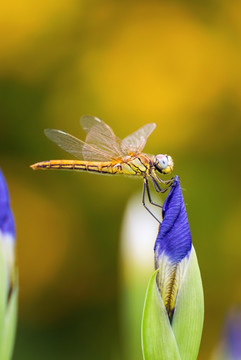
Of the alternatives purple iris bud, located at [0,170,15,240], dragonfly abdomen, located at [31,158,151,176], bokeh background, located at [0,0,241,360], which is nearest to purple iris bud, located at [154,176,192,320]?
purple iris bud, located at [0,170,15,240]

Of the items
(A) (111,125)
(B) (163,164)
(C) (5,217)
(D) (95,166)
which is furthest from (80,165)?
(A) (111,125)

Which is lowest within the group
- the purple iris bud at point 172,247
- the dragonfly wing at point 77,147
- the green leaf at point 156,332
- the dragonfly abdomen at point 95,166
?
the green leaf at point 156,332

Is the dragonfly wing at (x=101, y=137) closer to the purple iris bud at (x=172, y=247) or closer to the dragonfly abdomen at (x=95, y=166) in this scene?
the dragonfly abdomen at (x=95, y=166)

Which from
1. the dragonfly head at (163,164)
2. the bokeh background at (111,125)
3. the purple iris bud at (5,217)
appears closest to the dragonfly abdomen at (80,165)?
the dragonfly head at (163,164)

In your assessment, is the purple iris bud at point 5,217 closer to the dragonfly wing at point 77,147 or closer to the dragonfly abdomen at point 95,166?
the dragonfly abdomen at point 95,166

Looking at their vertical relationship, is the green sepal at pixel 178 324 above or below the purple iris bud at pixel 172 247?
below

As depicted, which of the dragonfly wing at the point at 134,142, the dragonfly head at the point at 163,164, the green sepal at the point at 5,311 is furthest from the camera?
the dragonfly wing at the point at 134,142

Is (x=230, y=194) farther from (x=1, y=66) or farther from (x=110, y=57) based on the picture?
(x=1, y=66)

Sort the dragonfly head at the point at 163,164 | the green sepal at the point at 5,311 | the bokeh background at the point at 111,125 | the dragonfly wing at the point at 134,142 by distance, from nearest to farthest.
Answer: the green sepal at the point at 5,311, the dragonfly head at the point at 163,164, the dragonfly wing at the point at 134,142, the bokeh background at the point at 111,125

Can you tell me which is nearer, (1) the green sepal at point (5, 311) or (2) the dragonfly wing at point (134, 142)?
(1) the green sepal at point (5, 311)
